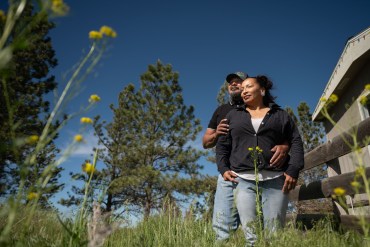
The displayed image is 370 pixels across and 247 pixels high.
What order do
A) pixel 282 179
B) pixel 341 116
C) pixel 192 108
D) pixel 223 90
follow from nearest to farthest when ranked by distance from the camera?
pixel 282 179, pixel 341 116, pixel 192 108, pixel 223 90

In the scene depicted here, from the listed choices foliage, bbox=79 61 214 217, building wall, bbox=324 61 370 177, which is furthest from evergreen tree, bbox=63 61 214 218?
building wall, bbox=324 61 370 177

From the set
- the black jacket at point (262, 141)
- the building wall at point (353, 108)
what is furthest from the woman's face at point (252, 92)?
the building wall at point (353, 108)

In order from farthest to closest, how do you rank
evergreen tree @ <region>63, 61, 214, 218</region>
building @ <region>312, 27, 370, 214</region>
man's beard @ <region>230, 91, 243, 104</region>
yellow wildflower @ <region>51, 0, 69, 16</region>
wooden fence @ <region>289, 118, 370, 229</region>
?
evergreen tree @ <region>63, 61, 214, 218</region>, building @ <region>312, 27, 370, 214</region>, man's beard @ <region>230, 91, 243, 104</region>, wooden fence @ <region>289, 118, 370, 229</region>, yellow wildflower @ <region>51, 0, 69, 16</region>

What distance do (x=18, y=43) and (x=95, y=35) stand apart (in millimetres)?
269

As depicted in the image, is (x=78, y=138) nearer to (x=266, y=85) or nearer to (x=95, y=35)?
(x=95, y=35)

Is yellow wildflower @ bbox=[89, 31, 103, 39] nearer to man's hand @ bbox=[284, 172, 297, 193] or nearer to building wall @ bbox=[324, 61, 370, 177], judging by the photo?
man's hand @ bbox=[284, 172, 297, 193]

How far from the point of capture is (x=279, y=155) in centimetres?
241

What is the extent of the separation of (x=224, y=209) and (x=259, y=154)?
0.71m

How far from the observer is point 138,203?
1606 centimetres

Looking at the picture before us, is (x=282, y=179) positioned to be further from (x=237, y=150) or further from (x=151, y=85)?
(x=151, y=85)

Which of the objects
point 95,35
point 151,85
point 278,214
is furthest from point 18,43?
point 151,85

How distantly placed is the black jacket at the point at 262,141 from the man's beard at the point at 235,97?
59 cm

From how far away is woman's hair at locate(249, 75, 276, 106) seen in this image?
290cm

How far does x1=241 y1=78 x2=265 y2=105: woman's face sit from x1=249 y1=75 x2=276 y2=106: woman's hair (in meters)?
0.09
